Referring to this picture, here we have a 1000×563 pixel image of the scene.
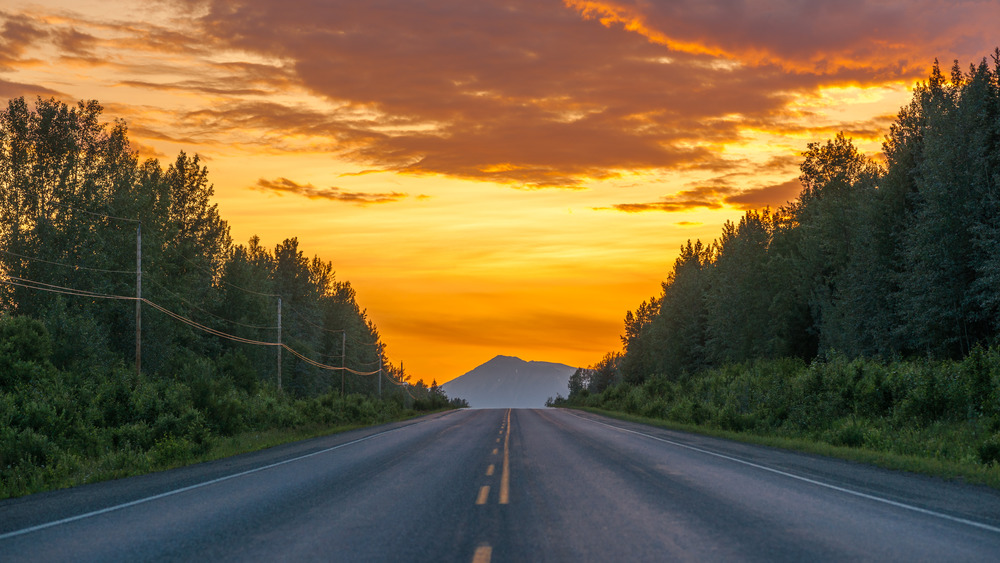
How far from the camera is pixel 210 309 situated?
67000 millimetres

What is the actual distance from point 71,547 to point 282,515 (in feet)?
8.71

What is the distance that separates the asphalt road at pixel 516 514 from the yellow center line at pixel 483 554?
0.12ft

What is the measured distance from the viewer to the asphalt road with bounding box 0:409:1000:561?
25.2ft

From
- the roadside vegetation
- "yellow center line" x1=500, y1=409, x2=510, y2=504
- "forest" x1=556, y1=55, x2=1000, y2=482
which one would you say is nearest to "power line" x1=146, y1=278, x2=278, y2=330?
the roadside vegetation

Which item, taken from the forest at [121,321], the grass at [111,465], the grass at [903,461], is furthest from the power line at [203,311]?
the grass at [903,461]

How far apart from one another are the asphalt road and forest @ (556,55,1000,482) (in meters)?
6.60

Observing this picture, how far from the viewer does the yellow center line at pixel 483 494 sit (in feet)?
36.8

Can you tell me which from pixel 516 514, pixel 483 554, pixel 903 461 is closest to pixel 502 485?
pixel 516 514

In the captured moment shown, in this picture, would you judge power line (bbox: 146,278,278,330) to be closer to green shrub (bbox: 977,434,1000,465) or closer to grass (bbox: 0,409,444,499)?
grass (bbox: 0,409,444,499)

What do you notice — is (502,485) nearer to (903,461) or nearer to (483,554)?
(483,554)

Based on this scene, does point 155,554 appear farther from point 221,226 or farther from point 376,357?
point 376,357

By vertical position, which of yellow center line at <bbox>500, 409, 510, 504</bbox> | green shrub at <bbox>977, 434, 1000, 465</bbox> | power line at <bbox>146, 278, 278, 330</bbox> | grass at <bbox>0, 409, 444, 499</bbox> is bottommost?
grass at <bbox>0, 409, 444, 499</bbox>

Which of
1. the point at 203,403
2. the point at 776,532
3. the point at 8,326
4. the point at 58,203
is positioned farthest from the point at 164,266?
the point at 776,532

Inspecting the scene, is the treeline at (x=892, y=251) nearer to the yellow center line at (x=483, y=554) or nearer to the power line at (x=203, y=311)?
the yellow center line at (x=483, y=554)
